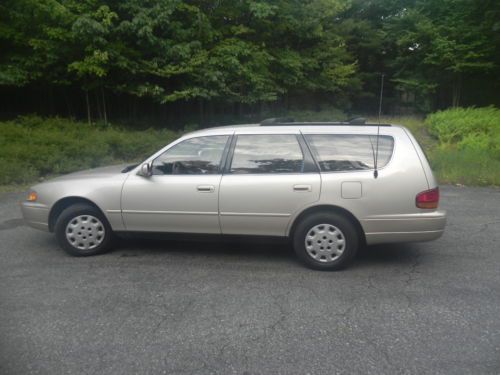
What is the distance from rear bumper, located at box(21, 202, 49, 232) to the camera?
520 cm

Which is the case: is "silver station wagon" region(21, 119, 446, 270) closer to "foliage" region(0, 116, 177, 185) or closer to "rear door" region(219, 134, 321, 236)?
"rear door" region(219, 134, 321, 236)

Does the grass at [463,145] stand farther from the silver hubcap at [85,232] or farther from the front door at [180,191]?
the silver hubcap at [85,232]

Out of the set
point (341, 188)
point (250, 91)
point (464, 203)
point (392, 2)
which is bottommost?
point (464, 203)

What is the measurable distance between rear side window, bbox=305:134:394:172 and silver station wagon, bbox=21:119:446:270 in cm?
1

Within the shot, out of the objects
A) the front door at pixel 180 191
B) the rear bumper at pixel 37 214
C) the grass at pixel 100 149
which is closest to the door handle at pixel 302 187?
the front door at pixel 180 191

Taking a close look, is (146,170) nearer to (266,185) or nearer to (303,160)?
(266,185)

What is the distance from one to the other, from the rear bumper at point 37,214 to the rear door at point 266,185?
224 cm

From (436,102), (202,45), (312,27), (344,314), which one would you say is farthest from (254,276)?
(436,102)

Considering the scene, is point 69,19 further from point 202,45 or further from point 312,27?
point 312,27

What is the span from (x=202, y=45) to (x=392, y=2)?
18405 mm

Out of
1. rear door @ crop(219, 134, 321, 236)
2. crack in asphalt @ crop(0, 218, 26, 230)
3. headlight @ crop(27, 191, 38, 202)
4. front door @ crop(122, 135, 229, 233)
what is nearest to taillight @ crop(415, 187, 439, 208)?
rear door @ crop(219, 134, 321, 236)

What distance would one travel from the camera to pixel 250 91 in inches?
695

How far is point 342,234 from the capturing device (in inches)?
179

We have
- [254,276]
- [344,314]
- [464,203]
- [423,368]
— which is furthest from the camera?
[464,203]
